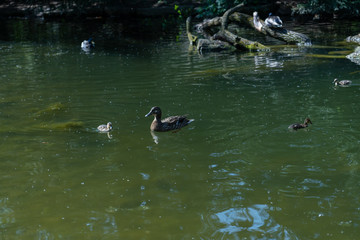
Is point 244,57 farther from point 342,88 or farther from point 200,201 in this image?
point 200,201

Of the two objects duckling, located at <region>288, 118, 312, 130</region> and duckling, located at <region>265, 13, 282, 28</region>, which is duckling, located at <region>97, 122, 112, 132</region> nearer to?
duckling, located at <region>288, 118, 312, 130</region>

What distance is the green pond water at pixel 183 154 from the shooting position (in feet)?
23.3

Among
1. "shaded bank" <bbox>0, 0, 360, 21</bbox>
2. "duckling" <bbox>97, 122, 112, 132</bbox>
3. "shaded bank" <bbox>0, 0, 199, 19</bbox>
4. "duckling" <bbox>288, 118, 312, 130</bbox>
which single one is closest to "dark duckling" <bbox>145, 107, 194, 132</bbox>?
"duckling" <bbox>97, 122, 112, 132</bbox>

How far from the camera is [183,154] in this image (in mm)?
9594

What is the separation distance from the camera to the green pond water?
7.09 meters

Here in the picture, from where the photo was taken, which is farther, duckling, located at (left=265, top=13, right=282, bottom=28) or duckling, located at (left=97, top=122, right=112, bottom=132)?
duckling, located at (left=265, top=13, right=282, bottom=28)

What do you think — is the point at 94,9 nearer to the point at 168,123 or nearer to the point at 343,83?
the point at 343,83

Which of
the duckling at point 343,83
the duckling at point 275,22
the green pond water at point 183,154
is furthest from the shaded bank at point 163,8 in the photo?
the duckling at point 343,83

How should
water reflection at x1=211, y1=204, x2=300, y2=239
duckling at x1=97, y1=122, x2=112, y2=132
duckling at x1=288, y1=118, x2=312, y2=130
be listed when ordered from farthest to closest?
1. duckling at x1=97, y1=122, x2=112, y2=132
2. duckling at x1=288, y1=118, x2=312, y2=130
3. water reflection at x1=211, y1=204, x2=300, y2=239

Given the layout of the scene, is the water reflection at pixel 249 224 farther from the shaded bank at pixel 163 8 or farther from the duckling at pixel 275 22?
the shaded bank at pixel 163 8

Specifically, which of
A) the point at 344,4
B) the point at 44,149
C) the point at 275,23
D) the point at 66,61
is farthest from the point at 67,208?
the point at 344,4

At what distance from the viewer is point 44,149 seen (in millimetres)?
10070

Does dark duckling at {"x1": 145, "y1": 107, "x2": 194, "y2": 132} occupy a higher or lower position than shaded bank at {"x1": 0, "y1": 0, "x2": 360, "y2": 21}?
lower

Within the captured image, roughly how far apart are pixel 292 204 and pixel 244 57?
13855 mm
